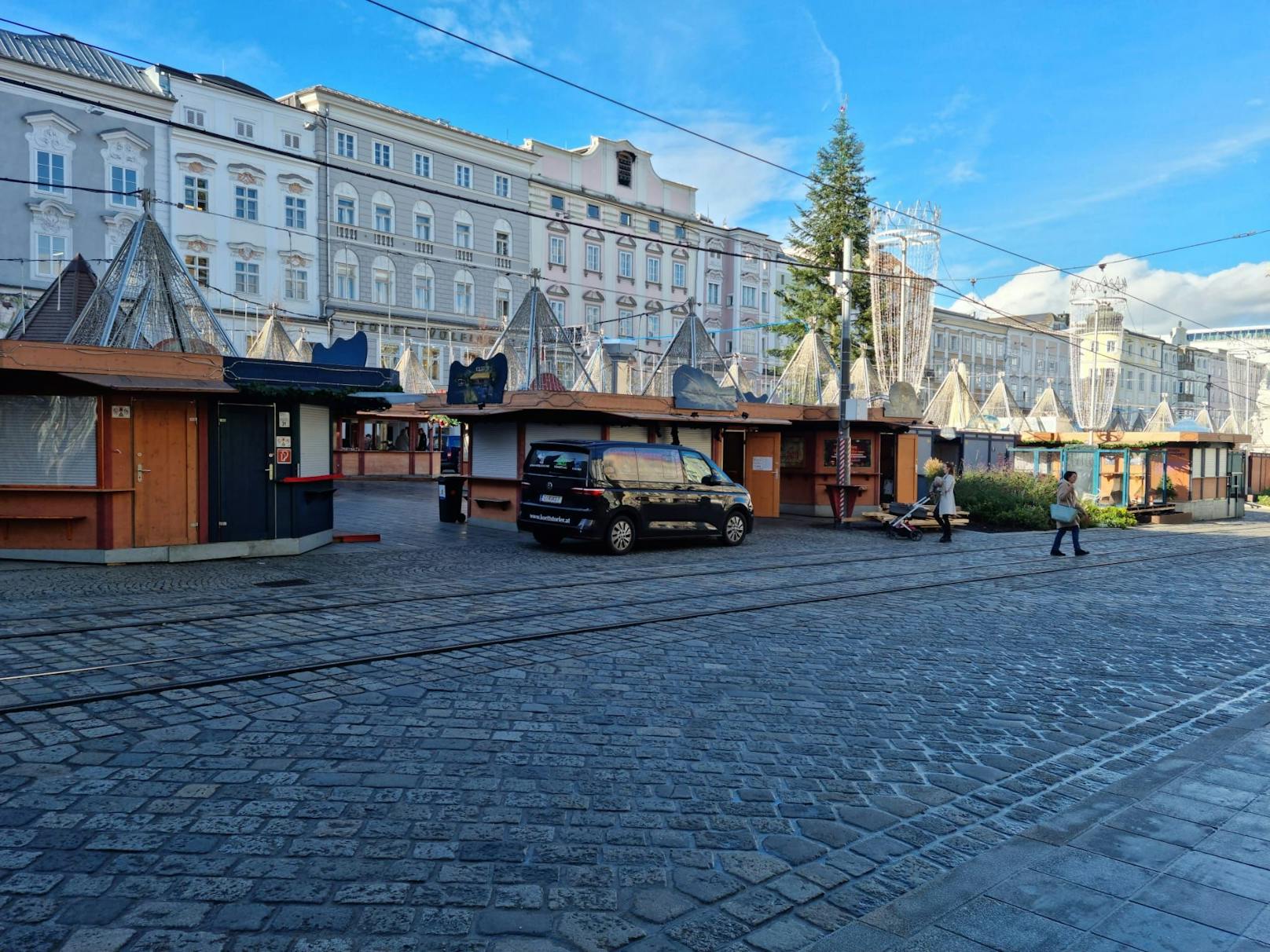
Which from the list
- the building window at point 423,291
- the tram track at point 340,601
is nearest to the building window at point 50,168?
the building window at point 423,291

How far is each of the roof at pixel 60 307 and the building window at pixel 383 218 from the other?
2813 cm

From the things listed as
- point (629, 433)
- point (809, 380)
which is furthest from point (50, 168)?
point (809, 380)

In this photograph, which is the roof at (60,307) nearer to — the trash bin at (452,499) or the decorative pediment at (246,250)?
the trash bin at (452,499)

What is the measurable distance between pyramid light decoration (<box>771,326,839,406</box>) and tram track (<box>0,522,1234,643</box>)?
14891 millimetres

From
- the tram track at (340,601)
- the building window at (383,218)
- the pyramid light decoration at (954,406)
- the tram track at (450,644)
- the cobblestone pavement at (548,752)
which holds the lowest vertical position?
the cobblestone pavement at (548,752)

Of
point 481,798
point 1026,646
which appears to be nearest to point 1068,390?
point 1026,646

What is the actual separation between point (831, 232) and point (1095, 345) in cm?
1665

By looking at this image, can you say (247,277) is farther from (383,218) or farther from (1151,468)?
(1151,468)

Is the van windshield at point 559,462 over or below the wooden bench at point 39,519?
over

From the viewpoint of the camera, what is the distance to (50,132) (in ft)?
120

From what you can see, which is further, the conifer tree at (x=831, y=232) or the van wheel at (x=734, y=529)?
the conifer tree at (x=831, y=232)

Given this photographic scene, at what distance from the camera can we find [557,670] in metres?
7.51

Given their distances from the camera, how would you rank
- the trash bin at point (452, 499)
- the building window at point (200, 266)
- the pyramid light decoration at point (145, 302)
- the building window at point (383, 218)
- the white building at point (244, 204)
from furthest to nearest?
the building window at point (383, 218)
the building window at point (200, 266)
the white building at point (244, 204)
the trash bin at point (452, 499)
the pyramid light decoration at point (145, 302)

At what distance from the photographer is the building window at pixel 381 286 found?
1853 inches
